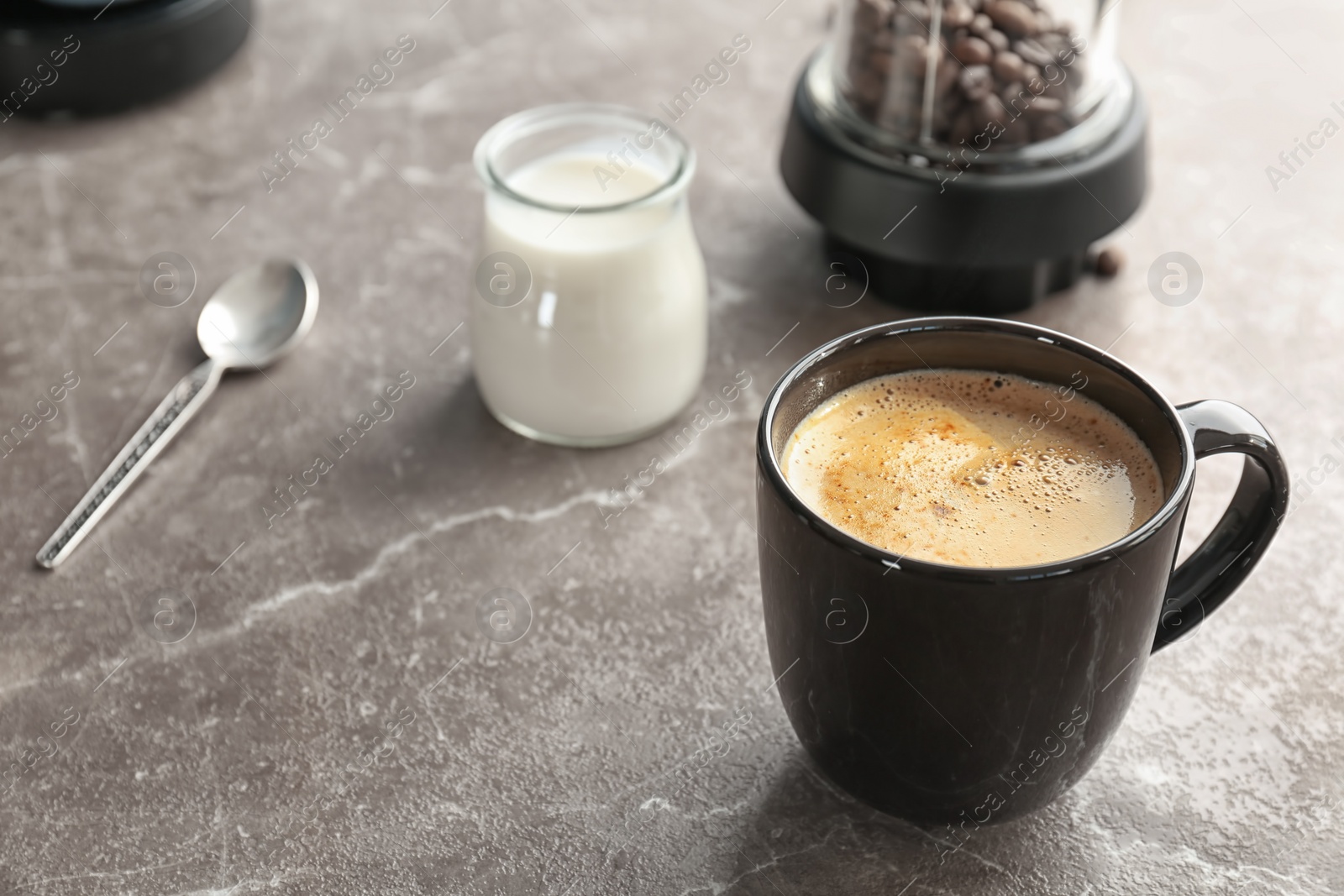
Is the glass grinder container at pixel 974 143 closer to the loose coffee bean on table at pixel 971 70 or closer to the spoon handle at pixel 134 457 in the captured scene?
the loose coffee bean on table at pixel 971 70

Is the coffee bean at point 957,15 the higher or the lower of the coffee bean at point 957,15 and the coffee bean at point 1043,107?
the higher

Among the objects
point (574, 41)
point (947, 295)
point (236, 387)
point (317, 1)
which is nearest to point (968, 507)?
point (947, 295)

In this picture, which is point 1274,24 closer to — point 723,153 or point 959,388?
point 723,153

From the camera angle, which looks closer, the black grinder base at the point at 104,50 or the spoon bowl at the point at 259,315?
the spoon bowl at the point at 259,315

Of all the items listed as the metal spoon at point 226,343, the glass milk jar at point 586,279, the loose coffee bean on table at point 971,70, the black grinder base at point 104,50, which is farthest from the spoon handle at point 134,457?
the loose coffee bean on table at point 971,70

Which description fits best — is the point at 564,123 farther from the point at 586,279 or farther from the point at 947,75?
the point at 947,75

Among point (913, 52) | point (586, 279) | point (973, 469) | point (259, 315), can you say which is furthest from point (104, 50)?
point (973, 469)

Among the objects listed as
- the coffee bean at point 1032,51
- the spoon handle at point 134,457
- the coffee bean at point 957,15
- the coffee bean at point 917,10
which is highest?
the coffee bean at point 957,15

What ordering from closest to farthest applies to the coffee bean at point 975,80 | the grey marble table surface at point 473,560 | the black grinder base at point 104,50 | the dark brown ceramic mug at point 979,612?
the dark brown ceramic mug at point 979,612, the grey marble table surface at point 473,560, the coffee bean at point 975,80, the black grinder base at point 104,50

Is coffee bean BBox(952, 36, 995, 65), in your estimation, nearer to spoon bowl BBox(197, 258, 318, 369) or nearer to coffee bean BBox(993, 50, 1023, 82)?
coffee bean BBox(993, 50, 1023, 82)
